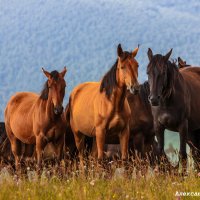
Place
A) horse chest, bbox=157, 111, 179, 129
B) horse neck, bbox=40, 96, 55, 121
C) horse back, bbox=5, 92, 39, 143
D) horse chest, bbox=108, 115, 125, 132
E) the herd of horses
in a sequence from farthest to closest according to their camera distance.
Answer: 1. horse back, bbox=5, 92, 39, 143
2. horse neck, bbox=40, 96, 55, 121
3. horse chest, bbox=157, 111, 179, 129
4. horse chest, bbox=108, 115, 125, 132
5. the herd of horses

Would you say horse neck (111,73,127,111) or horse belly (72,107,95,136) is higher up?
horse neck (111,73,127,111)

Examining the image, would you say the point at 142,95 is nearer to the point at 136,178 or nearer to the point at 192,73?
the point at 192,73

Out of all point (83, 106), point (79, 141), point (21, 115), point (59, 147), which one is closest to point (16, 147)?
point (21, 115)

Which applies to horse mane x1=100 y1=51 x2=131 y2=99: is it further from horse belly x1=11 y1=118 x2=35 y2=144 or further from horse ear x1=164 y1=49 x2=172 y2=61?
horse belly x1=11 y1=118 x2=35 y2=144

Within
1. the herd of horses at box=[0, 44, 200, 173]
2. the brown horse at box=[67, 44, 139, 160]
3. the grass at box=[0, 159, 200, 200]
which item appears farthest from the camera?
the herd of horses at box=[0, 44, 200, 173]

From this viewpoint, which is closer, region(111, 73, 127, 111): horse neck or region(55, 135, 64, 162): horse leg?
region(111, 73, 127, 111): horse neck

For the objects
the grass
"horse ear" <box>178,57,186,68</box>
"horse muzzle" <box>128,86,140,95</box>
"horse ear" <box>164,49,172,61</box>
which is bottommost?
the grass

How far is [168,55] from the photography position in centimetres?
1044

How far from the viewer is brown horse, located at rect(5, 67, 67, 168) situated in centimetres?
1113

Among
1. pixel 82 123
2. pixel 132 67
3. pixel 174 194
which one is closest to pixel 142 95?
pixel 82 123

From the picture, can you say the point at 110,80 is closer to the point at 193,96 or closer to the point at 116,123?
the point at 116,123

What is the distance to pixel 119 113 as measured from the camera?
10516 mm

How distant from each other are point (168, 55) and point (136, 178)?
2386 millimetres

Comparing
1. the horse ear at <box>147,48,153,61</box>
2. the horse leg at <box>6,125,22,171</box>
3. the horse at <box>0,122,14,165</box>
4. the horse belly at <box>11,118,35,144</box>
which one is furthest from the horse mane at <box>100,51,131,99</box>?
the horse at <box>0,122,14,165</box>
